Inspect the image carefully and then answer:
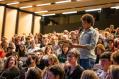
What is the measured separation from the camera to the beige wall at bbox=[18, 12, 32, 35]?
16.7 m

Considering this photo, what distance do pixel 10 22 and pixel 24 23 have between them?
1.16m

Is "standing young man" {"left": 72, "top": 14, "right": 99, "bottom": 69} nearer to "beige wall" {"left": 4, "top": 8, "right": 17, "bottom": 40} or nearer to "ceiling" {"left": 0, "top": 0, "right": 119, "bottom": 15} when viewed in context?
"ceiling" {"left": 0, "top": 0, "right": 119, "bottom": 15}

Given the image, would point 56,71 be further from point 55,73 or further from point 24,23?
point 24,23

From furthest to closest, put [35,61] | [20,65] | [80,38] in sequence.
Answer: [20,65], [35,61], [80,38]

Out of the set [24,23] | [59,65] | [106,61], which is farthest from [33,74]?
[24,23]

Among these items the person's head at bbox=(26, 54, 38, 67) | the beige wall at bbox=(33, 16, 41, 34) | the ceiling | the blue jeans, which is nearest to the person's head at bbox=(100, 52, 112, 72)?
the blue jeans

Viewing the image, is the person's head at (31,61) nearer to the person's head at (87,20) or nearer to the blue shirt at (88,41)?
the blue shirt at (88,41)

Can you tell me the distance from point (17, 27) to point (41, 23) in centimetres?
182

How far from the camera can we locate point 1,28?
15.5 meters

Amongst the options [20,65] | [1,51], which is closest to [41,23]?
[1,51]

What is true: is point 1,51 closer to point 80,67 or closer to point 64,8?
point 80,67

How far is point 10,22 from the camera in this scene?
15992 millimetres

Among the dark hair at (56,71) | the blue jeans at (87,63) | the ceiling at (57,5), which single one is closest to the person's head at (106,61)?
the blue jeans at (87,63)

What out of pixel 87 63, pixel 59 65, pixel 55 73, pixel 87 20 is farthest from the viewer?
pixel 87 63
